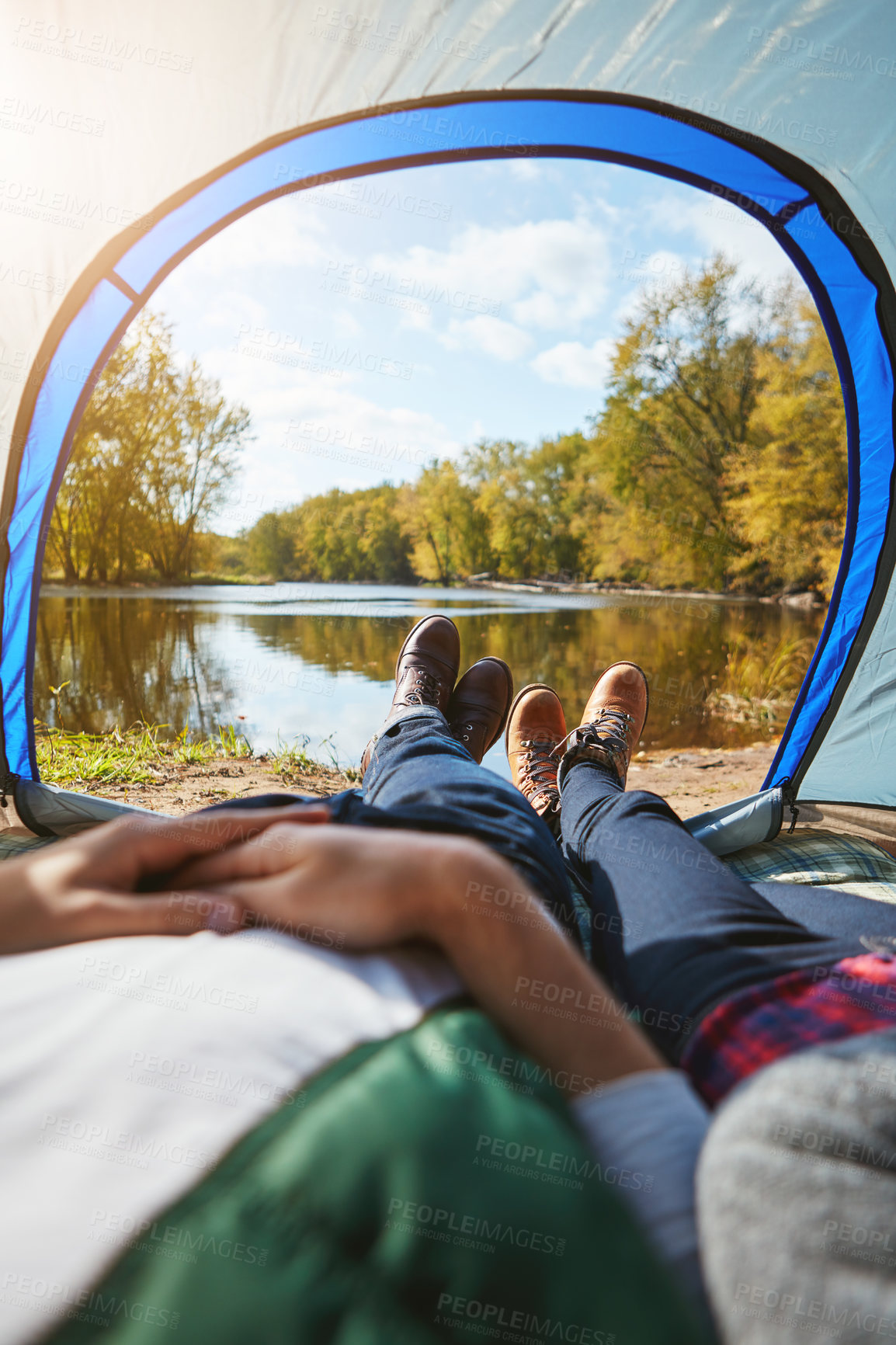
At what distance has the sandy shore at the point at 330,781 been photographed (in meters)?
2.63

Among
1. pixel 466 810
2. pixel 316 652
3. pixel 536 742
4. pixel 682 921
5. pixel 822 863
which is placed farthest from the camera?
pixel 316 652

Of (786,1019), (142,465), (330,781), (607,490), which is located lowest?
(330,781)

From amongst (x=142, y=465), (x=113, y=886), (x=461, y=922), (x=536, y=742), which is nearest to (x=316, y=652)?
(x=142, y=465)

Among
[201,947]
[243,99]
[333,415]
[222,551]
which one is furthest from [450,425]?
[201,947]

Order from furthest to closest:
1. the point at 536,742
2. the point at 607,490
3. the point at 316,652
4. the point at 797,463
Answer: the point at 607,490
the point at 797,463
the point at 316,652
the point at 536,742

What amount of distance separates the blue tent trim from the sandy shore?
0.71 metres

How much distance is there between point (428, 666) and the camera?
229 cm

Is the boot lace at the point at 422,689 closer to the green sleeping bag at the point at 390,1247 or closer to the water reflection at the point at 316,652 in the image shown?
the water reflection at the point at 316,652

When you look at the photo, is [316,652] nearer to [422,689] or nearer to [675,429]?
[422,689]

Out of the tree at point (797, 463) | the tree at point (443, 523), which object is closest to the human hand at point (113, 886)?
the tree at point (443, 523)

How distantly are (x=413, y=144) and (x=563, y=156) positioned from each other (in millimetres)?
383

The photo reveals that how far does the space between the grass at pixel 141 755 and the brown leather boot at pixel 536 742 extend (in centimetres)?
124

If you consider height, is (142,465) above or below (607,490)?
below

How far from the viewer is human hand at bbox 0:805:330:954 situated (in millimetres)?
699
